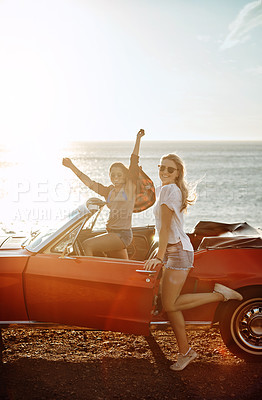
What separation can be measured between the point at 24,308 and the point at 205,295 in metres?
1.73

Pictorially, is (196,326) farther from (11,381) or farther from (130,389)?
(11,381)

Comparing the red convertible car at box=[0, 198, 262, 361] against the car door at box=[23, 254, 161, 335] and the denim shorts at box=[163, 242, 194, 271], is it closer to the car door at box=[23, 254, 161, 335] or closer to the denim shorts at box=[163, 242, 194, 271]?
the car door at box=[23, 254, 161, 335]

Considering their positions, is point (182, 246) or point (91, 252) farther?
point (91, 252)

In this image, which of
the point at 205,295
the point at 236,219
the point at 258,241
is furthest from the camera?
the point at 236,219

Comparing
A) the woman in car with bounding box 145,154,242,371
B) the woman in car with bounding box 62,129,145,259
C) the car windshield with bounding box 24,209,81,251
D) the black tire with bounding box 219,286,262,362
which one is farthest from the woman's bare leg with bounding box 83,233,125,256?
the black tire with bounding box 219,286,262,362

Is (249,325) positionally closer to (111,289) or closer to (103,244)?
(111,289)

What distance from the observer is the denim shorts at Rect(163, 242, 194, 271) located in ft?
12.4

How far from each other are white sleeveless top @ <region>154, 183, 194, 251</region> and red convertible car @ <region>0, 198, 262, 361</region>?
361 mm

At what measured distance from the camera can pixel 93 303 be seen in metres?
3.98

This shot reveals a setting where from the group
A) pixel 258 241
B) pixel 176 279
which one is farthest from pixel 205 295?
pixel 258 241

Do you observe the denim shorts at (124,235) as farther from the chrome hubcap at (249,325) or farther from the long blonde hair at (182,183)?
the chrome hubcap at (249,325)

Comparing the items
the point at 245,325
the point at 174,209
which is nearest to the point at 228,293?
the point at 245,325

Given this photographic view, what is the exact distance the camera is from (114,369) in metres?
4.04

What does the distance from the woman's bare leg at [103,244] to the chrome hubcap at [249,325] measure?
4.47ft
